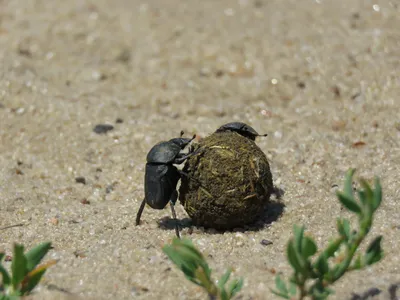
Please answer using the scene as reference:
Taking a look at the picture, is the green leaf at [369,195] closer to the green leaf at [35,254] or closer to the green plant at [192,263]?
the green plant at [192,263]

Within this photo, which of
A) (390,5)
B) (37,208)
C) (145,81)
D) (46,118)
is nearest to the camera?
(37,208)

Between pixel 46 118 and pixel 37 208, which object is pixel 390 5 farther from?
pixel 37 208

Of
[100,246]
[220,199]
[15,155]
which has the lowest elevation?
[15,155]

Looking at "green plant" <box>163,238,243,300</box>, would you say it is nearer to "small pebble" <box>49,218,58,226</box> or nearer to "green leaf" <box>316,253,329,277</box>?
"green leaf" <box>316,253,329,277</box>

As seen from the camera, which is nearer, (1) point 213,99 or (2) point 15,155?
(2) point 15,155

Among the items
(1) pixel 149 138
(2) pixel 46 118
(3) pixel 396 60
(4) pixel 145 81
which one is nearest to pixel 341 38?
(3) pixel 396 60

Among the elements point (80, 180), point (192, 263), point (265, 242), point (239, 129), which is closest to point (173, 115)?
point (80, 180)

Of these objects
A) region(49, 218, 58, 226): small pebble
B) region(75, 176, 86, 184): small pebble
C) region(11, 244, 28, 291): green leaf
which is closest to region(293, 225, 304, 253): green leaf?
region(11, 244, 28, 291): green leaf
